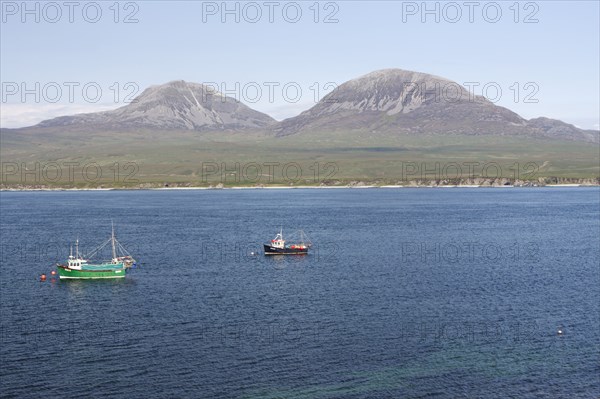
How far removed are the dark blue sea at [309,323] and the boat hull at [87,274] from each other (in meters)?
1.68

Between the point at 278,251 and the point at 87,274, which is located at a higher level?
the point at 278,251

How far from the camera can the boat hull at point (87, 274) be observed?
94688mm

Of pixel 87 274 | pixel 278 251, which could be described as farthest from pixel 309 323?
pixel 278 251

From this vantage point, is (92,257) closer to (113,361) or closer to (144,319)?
(144,319)

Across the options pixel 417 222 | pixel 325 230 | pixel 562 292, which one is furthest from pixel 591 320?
pixel 417 222

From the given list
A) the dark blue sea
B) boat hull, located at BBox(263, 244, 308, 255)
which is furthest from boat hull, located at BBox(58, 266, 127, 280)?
boat hull, located at BBox(263, 244, 308, 255)

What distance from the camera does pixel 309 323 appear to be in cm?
7050

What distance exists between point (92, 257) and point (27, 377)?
65.4 meters

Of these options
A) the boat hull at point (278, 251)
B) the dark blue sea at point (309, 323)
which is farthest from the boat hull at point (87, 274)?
the boat hull at point (278, 251)

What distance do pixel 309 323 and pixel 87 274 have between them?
38246 millimetres

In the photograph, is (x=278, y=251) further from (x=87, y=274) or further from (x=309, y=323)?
(x=309, y=323)

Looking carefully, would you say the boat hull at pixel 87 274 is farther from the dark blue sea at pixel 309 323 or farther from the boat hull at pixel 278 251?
the boat hull at pixel 278 251

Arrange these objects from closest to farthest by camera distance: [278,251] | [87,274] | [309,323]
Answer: [309,323] < [87,274] < [278,251]

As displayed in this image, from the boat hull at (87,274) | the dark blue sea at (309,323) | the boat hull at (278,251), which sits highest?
the boat hull at (278,251)
